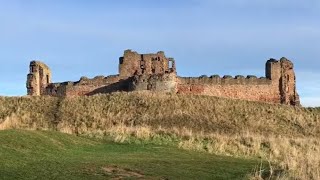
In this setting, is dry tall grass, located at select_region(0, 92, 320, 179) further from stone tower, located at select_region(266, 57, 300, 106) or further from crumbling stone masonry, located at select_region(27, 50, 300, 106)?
stone tower, located at select_region(266, 57, 300, 106)

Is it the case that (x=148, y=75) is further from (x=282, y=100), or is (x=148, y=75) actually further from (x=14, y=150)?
(x=14, y=150)

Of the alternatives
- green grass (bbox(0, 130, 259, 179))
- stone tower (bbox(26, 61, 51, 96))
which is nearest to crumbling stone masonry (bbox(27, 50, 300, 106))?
stone tower (bbox(26, 61, 51, 96))

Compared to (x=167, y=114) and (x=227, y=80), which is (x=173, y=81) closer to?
(x=227, y=80)

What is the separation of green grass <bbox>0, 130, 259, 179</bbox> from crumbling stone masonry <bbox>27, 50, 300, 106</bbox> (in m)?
28.0

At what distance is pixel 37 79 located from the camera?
50.4m

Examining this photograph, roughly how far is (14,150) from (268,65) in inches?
1554

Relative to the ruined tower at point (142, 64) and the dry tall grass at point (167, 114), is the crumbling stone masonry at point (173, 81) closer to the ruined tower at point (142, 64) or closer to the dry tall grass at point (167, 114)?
the ruined tower at point (142, 64)

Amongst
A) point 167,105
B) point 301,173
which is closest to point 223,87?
point 167,105

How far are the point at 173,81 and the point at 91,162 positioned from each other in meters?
32.0

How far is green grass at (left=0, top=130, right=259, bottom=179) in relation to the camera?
1316 centimetres

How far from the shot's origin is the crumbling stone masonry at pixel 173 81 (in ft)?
160

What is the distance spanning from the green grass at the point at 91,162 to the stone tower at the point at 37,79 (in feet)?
102

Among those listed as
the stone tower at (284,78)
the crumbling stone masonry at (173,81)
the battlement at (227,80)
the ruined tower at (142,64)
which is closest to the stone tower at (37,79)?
the crumbling stone masonry at (173,81)

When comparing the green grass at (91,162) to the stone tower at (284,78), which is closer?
the green grass at (91,162)
